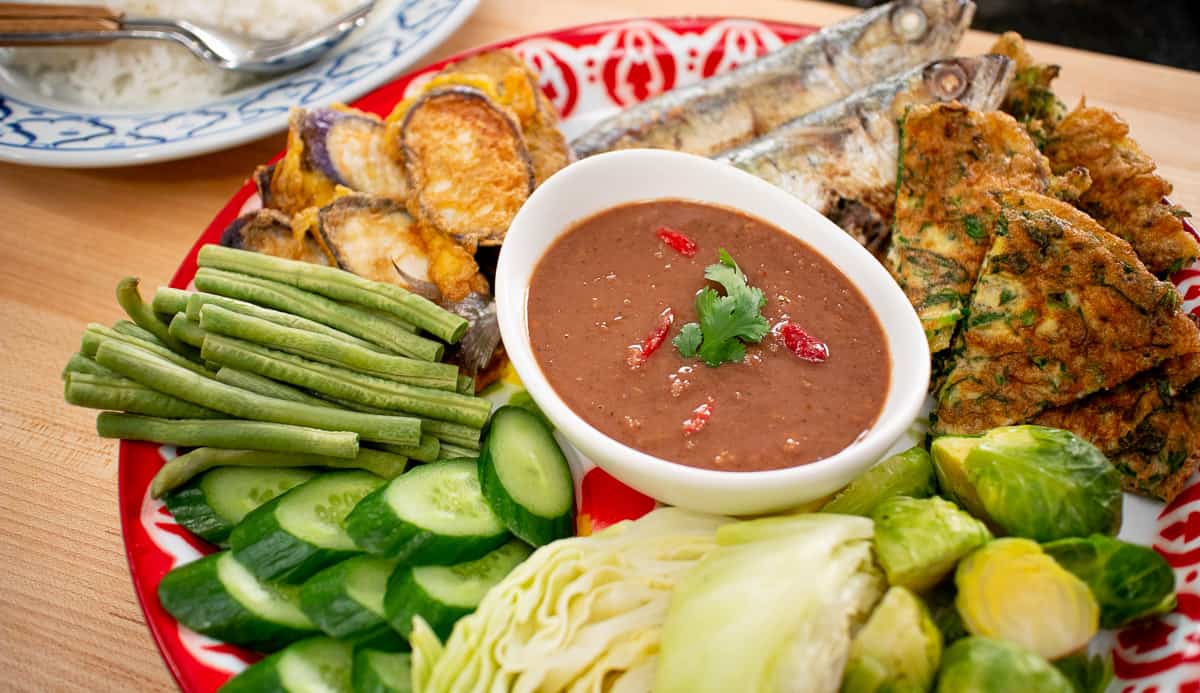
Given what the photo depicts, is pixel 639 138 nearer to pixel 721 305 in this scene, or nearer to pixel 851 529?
pixel 721 305

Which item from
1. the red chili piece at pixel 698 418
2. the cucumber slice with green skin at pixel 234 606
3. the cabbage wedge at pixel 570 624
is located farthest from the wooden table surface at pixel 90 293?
the red chili piece at pixel 698 418

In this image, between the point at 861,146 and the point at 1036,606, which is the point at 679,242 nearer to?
the point at 861,146

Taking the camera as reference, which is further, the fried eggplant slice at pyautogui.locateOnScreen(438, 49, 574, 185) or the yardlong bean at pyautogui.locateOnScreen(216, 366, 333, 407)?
the fried eggplant slice at pyautogui.locateOnScreen(438, 49, 574, 185)

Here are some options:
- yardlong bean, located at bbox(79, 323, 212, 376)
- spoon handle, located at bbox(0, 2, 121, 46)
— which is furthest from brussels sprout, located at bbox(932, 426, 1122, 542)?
spoon handle, located at bbox(0, 2, 121, 46)

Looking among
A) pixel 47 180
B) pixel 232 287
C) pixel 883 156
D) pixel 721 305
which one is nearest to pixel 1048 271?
pixel 883 156

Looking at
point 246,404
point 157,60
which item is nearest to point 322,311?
point 246,404

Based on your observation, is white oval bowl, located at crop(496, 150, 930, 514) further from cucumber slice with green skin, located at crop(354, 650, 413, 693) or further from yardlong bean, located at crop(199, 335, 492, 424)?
cucumber slice with green skin, located at crop(354, 650, 413, 693)

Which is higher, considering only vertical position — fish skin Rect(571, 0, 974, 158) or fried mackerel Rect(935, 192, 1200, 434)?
fish skin Rect(571, 0, 974, 158)
